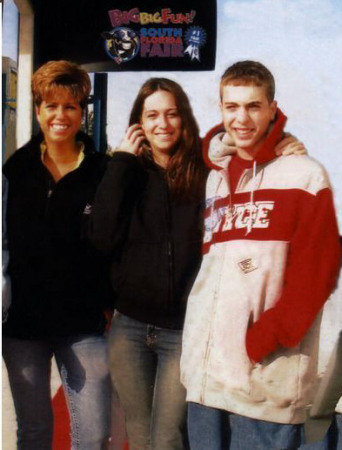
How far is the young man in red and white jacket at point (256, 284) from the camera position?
189cm

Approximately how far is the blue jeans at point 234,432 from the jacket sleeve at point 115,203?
1.94 feet

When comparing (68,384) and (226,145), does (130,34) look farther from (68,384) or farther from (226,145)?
(68,384)

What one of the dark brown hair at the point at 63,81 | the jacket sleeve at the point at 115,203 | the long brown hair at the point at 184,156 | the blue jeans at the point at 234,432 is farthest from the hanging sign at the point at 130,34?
the blue jeans at the point at 234,432

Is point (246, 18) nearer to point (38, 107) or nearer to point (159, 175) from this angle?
point (159, 175)

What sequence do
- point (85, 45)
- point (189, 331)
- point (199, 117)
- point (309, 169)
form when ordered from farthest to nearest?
point (85, 45), point (199, 117), point (189, 331), point (309, 169)

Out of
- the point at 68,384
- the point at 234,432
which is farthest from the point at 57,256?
the point at 234,432

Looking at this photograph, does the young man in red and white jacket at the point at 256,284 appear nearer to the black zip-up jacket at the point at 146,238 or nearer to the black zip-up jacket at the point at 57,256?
the black zip-up jacket at the point at 146,238

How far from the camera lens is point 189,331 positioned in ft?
6.88

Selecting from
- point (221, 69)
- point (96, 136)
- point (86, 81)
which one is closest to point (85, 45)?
point (86, 81)

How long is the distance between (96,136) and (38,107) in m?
0.23

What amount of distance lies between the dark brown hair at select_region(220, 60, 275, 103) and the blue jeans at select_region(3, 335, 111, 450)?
969 mm

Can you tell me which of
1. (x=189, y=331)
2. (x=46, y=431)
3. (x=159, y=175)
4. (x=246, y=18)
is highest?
(x=246, y=18)

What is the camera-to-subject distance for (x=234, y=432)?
2.03m

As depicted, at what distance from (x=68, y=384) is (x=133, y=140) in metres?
0.86
